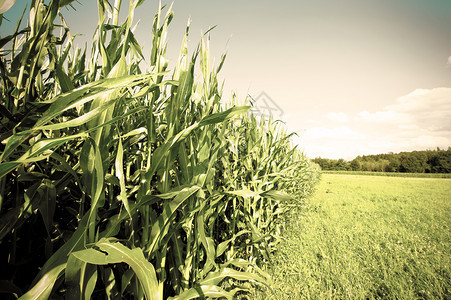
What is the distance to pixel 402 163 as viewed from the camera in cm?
4509

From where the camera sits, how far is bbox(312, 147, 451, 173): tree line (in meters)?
41.3

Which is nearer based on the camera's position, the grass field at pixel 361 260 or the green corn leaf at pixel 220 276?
the green corn leaf at pixel 220 276

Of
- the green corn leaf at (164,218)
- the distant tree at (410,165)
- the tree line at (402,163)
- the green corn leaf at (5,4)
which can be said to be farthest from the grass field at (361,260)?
the tree line at (402,163)

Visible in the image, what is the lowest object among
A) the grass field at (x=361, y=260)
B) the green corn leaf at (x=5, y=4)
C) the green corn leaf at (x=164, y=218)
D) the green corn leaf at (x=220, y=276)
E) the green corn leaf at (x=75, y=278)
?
the grass field at (x=361, y=260)

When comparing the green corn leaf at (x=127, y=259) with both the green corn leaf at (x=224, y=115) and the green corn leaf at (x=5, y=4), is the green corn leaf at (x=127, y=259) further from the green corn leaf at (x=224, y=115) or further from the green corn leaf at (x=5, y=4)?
the green corn leaf at (x=5, y=4)

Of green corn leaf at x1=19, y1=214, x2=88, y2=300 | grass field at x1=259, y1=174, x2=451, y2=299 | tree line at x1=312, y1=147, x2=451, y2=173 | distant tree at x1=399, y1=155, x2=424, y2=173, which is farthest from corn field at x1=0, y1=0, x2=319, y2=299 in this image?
distant tree at x1=399, y1=155, x2=424, y2=173

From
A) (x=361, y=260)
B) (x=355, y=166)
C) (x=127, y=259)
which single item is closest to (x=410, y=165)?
(x=355, y=166)

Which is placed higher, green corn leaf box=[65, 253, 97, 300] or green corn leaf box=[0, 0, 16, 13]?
green corn leaf box=[0, 0, 16, 13]

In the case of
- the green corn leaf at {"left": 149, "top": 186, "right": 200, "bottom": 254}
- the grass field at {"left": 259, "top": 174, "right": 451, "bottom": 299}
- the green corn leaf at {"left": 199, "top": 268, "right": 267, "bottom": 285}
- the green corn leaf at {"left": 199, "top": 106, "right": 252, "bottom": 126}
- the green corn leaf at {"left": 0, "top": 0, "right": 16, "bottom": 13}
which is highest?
the green corn leaf at {"left": 0, "top": 0, "right": 16, "bottom": 13}

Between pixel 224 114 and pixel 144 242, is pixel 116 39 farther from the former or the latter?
pixel 144 242

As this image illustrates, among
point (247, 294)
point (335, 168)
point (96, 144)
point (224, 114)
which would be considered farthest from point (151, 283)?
point (335, 168)

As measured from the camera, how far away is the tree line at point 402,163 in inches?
1628

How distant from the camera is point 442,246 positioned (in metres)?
3.63

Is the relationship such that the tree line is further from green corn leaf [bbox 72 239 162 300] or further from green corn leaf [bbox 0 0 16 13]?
green corn leaf [bbox 0 0 16 13]
